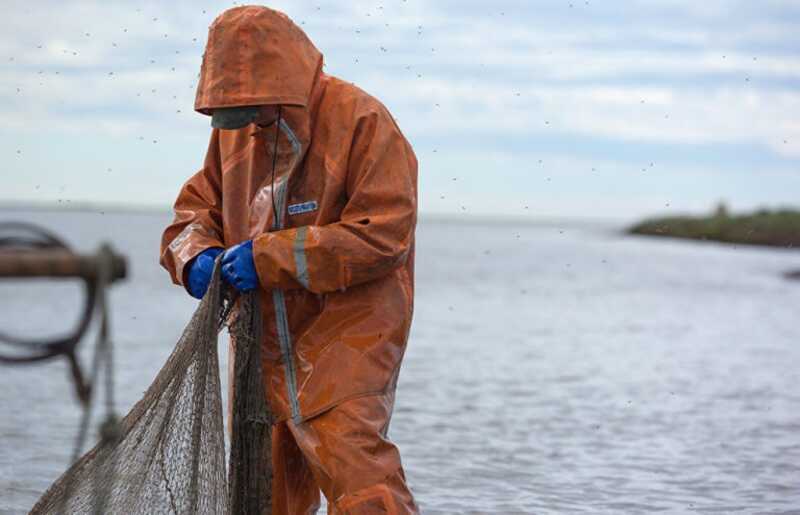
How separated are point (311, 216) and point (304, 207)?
34 mm

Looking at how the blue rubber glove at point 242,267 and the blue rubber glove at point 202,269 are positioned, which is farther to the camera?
the blue rubber glove at point 202,269

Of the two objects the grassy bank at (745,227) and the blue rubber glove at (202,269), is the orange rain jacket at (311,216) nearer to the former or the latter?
the blue rubber glove at (202,269)

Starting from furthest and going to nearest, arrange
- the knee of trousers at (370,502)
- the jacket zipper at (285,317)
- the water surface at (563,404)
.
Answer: the water surface at (563,404)
the jacket zipper at (285,317)
the knee of trousers at (370,502)

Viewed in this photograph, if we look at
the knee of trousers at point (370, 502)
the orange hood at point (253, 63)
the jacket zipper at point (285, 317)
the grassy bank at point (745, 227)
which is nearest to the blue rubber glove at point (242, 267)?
the jacket zipper at point (285, 317)

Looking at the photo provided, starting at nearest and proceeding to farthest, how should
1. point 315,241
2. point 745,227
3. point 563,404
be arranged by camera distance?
point 315,241
point 563,404
point 745,227

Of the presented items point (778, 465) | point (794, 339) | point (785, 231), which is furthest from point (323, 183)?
point (785, 231)

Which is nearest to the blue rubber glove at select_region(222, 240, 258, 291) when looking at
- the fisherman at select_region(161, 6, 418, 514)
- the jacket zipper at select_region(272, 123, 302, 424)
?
the fisherman at select_region(161, 6, 418, 514)

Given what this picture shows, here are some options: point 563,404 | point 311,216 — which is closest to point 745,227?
point 563,404

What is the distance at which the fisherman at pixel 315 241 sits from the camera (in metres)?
4.16

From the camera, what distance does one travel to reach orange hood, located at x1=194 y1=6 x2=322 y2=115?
4156 mm

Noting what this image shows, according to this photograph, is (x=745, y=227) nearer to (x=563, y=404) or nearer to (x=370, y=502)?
(x=563, y=404)

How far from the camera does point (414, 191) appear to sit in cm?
431

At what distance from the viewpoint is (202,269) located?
435cm

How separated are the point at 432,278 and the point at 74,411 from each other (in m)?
27.0
